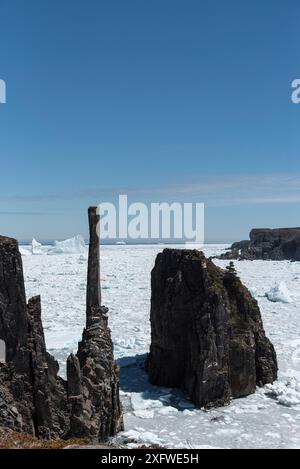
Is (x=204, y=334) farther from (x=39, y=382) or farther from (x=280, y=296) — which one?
(x=280, y=296)

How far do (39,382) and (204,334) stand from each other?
825 centimetres

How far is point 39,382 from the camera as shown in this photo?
1383cm

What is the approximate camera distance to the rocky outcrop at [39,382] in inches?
516

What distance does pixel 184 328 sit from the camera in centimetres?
2128

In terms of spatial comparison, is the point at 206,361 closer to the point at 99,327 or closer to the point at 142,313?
the point at 99,327

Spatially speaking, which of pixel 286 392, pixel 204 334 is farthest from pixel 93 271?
pixel 286 392

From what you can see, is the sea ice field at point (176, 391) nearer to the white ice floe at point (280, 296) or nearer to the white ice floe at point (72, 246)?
the white ice floe at point (280, 296)

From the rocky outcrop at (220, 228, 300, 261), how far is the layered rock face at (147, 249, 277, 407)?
71.8 m

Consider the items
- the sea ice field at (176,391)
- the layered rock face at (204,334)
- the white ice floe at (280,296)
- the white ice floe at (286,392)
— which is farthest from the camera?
the white ice floe at (280,296)

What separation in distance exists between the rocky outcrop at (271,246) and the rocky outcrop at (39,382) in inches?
3139

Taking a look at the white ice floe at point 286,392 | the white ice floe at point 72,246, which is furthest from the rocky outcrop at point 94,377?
the white ice floe at point 72,246

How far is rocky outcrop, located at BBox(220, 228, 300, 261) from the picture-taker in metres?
95.6

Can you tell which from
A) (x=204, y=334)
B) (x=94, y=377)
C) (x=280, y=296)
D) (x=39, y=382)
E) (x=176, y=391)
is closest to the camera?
(x=39, y=382)

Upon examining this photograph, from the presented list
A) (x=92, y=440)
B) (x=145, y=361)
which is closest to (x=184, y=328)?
(x=145, y=361)
